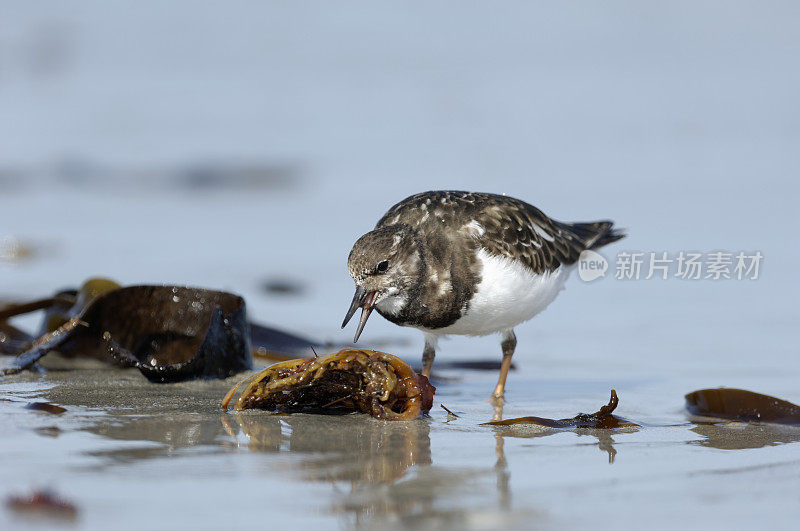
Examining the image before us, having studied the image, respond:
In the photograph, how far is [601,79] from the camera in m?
11.1

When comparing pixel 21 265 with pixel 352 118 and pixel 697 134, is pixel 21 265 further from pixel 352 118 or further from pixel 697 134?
pixel 697 134

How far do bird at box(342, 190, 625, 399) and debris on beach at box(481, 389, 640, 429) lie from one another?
713 mm

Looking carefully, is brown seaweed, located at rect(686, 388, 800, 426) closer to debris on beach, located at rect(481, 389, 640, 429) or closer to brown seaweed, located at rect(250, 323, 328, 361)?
debris on beach, located at rect(481, 389, 640, 429)

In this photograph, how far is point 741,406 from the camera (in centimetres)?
366

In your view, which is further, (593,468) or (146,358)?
(146,358)

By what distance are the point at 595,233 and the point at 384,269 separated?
184 cm

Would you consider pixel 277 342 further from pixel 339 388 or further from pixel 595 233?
pixel 595 233

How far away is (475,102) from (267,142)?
7.82 feet

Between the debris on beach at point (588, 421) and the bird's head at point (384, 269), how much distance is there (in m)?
0.74

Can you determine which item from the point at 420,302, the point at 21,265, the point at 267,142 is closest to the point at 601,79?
the point at 267,142

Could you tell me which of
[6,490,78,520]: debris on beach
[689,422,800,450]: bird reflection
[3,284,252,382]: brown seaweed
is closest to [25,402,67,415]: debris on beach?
[3,284,252,382]: brown seaweed

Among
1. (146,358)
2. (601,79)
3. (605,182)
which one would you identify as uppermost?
(601,79)

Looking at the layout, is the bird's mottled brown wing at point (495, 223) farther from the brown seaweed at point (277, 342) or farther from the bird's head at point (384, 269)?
the brown seaweed at point (277, 342)

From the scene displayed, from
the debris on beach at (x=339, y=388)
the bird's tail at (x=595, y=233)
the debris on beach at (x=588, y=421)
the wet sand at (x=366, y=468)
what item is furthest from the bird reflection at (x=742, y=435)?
the bird's tail at (x=595, y=233)
